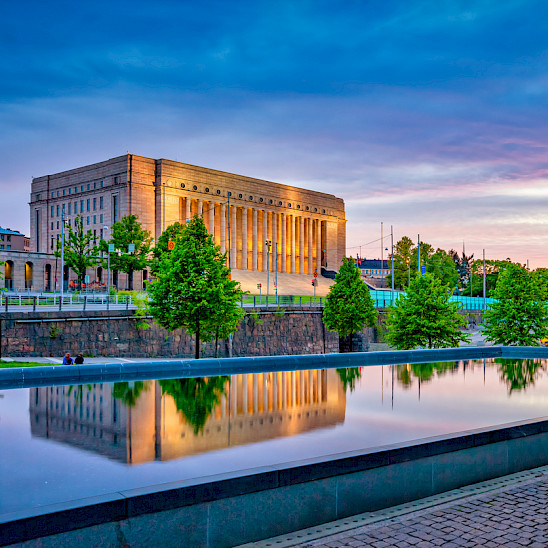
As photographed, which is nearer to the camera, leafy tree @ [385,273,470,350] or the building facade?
leafy tree @ [385,273,470,350]

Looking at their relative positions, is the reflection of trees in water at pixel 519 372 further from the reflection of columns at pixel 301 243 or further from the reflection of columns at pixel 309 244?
the reflection of columns at pixel 309 244

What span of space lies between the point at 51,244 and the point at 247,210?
114ft

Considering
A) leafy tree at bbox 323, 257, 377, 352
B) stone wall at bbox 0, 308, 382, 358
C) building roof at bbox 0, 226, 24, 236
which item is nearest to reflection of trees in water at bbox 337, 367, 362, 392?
stone wall at bbox 0, 308, 382, 358

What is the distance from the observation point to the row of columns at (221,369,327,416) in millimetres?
12836

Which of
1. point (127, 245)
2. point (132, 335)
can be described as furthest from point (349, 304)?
point (127, 245)

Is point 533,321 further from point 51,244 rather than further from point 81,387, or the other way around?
point 51,244

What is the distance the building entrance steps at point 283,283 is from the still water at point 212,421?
7807 cm

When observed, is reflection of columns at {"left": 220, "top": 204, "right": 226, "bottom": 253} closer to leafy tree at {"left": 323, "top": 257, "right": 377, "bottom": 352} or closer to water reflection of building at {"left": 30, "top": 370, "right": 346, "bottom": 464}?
leafy tree at {"left": 323, "top": 257, "right": 377, "bottom": 352}

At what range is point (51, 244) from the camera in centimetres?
10038

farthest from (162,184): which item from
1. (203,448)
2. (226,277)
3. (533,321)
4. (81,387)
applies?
(203,448)

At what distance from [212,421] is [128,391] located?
3.76 m

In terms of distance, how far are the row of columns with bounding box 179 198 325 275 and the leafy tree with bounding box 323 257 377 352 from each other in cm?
4497

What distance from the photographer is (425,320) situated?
118 ft

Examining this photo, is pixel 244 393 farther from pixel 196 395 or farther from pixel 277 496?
pixel 277 496
